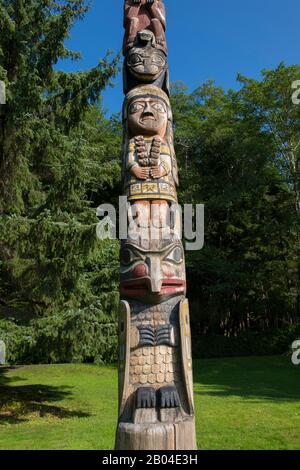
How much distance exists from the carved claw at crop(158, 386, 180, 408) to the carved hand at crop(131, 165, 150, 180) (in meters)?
2.82

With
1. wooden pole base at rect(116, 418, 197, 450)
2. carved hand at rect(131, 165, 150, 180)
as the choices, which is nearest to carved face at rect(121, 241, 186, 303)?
carved hand at rect(131, 165, 150, 180)

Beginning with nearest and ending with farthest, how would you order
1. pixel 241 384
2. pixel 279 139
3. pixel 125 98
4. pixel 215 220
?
pixel 125 98 → pixel 241 384 → pixel 279 139 → pixel 215 220

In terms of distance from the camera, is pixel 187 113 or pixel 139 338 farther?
pixel 187 113

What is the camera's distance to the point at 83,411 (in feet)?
35.8

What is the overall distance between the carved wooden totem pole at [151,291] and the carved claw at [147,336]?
1cm

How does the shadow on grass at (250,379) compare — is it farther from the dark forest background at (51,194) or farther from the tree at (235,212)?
the dark forest background at (51,194)

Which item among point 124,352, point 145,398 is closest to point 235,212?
point 124,352

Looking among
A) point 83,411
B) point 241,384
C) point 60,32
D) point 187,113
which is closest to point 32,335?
point 83,411

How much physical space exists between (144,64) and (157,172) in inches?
79.1

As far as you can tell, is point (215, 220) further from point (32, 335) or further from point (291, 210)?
point (32, 335)

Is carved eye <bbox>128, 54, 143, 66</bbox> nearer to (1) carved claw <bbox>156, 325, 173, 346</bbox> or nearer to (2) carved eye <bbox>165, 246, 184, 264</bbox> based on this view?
(2) carved eye <bbox>165, 246, 184, 264</bbox>

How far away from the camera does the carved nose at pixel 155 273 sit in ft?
18.1

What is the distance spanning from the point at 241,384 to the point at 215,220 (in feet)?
44.7

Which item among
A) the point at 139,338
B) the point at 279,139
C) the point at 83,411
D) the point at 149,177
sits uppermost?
the point at 279,139
